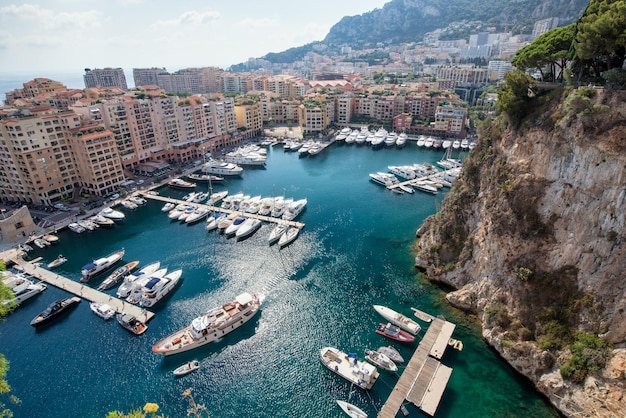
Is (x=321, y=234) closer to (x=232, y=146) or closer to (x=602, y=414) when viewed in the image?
(x=602, y=414)

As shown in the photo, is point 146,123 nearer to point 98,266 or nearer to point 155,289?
point 98,266

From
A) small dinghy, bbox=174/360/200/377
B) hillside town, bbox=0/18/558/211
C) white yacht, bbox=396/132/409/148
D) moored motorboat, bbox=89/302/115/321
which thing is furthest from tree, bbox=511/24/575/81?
hillside town, bbox=0/18/558/211

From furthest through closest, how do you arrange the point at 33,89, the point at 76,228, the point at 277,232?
the point at 33,89 < the point at 76,228 < the point at 277,232

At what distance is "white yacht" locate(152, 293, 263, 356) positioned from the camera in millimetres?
40156

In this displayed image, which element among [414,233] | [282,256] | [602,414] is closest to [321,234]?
[282,256]

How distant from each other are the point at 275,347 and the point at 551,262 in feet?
107

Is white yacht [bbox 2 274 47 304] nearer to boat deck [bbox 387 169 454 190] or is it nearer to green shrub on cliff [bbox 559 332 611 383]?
green shrub on cliff [bbox 559 332 611 383]

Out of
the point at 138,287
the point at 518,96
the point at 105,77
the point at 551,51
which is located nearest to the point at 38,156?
the point at 138,287

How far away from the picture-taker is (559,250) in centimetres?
3678

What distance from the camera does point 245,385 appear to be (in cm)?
3603

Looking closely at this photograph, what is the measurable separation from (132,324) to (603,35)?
64.9 metres

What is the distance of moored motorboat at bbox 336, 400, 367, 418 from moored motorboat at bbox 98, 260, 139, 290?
1529 inches

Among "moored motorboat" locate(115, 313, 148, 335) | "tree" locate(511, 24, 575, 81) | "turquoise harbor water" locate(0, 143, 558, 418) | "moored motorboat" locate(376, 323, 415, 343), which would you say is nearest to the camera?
"turquoise harbor water" locate(0, 143, 558, 418)

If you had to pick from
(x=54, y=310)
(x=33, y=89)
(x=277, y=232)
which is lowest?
(x=54, y=310)
